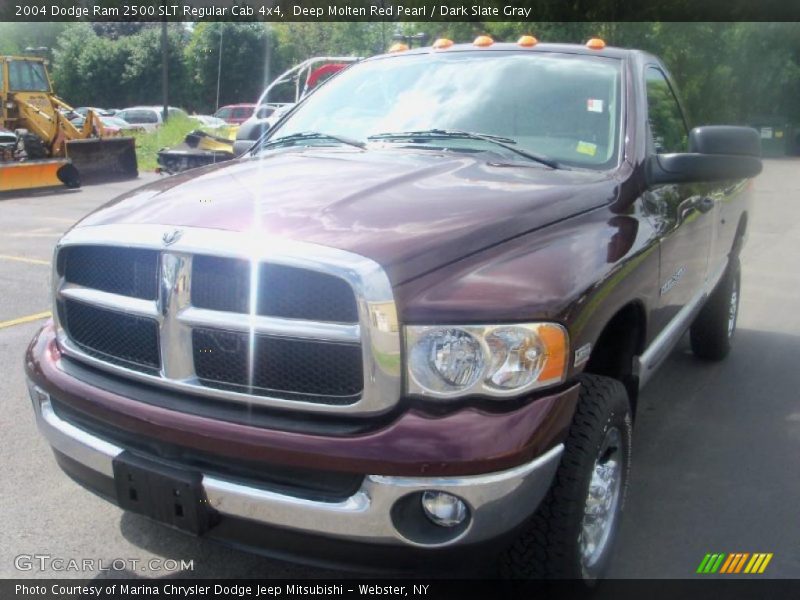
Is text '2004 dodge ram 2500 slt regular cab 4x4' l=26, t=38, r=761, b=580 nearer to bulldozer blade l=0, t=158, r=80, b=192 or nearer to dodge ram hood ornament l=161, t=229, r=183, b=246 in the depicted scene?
dodge ram hood ornament l=161, t=229, r=183, b=246

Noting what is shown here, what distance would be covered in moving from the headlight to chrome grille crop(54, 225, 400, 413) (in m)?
0.07

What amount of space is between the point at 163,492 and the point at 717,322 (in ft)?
13.7

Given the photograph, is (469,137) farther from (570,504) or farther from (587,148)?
(570,504)

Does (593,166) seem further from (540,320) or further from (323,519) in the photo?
(323,519)

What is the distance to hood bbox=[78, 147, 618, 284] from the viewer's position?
8.05 ft

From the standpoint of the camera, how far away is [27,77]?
61.8ft

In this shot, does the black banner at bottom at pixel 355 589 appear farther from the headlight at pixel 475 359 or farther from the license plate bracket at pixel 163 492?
the headlight at pixel 475 359

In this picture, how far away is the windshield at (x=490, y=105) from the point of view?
140 inches

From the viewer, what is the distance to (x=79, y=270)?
2.82 metres

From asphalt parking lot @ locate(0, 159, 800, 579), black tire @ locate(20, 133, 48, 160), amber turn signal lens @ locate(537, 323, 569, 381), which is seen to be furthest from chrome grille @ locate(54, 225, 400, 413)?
black tire @ locate(20, 133, 48, 160)

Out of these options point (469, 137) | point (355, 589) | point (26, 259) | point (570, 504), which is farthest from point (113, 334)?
point (26, 259)

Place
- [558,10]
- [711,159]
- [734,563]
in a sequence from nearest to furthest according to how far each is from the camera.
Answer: [734,563]
[711,159]
[558,10]

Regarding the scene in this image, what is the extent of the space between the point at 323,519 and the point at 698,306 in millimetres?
2875

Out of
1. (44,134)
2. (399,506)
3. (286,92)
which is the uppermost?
(399,506)
